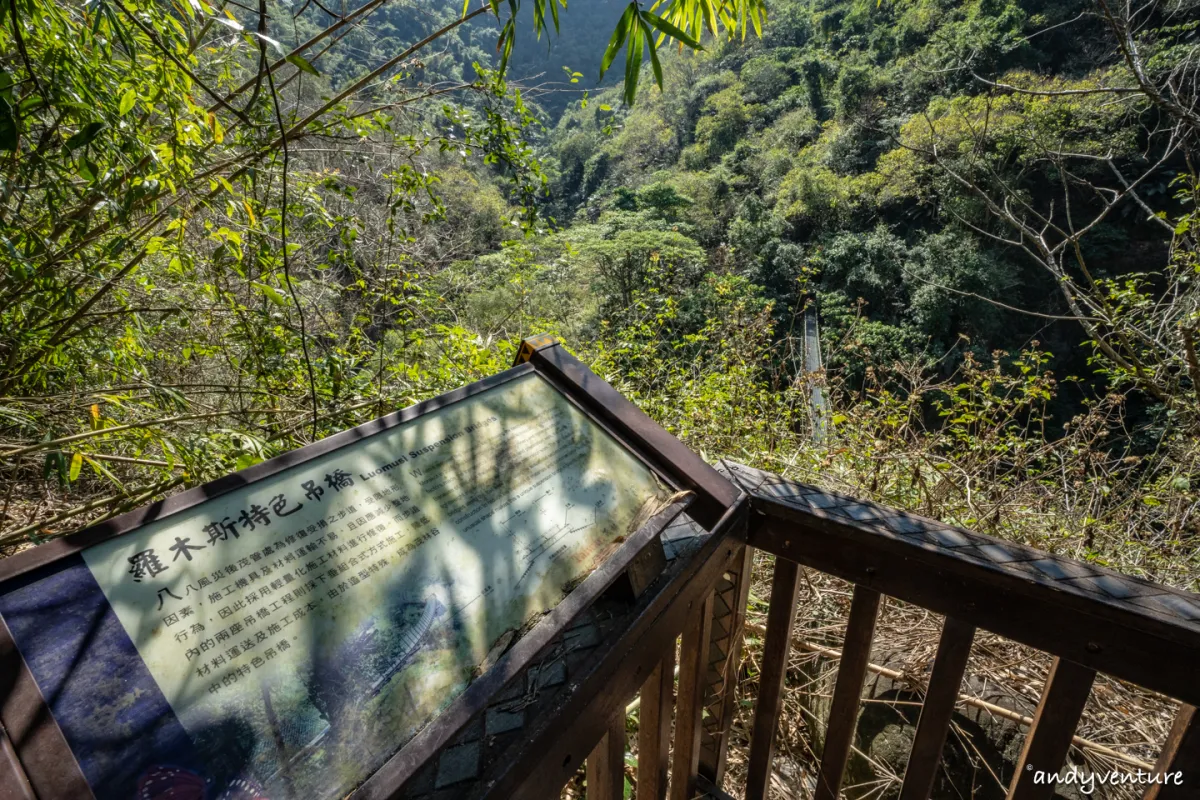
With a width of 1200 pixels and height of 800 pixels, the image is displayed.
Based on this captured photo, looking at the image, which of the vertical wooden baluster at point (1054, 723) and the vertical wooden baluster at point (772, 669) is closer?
the vertical wooden baluster at point (1054, 723)

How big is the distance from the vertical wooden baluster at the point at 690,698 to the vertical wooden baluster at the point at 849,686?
0.28 meters

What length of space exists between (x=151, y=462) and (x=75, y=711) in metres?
1.06

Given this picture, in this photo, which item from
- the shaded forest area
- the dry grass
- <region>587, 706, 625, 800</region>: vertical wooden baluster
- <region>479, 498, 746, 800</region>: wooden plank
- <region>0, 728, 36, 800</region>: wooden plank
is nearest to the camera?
<region>0, 728, 36, 800</region>: wooden plank

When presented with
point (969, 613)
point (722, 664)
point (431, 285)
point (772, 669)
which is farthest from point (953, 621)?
point (431, 285)

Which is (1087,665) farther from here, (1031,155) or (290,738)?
(1031,155)

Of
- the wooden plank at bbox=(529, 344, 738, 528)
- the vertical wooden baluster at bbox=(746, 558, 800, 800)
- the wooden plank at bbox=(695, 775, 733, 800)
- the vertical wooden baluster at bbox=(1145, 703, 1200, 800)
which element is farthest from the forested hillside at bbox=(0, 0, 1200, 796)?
the wooden plank at bbox=(695, 775, 733, 800)

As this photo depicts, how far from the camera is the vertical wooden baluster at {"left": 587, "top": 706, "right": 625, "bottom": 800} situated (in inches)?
38.8

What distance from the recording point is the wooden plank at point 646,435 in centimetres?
106

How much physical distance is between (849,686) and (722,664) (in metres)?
0.32

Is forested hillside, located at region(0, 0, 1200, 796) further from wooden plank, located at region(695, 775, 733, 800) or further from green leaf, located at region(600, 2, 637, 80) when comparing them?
wooden plank, located at region(695, 775, 733, 800)

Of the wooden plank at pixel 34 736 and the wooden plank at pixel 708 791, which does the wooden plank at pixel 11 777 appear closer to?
the wooden plank at pixel 34 736

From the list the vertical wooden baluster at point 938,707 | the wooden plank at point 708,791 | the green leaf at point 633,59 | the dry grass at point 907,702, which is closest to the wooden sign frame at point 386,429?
the vertical wooden baluster at point 938,707

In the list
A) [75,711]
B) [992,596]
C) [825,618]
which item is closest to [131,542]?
[75,711]

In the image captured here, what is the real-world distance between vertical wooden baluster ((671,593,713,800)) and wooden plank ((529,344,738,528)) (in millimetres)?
256
